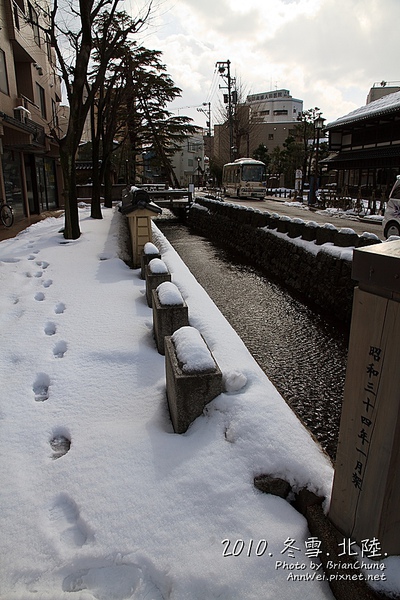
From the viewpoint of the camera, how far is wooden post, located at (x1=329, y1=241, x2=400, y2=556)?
5.90 ft

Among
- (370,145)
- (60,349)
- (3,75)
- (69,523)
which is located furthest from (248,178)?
(69,523)

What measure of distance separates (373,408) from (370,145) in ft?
85.5

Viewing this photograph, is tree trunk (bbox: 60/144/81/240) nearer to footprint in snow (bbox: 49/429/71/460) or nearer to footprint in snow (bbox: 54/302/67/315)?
footprint in snow (bbox: 54/302/67/315)

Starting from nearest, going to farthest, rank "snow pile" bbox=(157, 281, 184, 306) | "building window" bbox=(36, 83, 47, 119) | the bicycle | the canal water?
"snow pile" bbox=(157, 281, 184, 306) < the canal water < the bicycle < "building window" bbox=(36, 83, 47, 119)

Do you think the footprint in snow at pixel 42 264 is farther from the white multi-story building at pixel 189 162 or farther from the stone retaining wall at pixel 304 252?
the white multi-story building at pixel 189 162

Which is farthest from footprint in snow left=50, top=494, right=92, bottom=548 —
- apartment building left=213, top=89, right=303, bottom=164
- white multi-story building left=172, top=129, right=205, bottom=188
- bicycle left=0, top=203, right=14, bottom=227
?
white multi-story building left=172, top=129, right=205, bottom=188

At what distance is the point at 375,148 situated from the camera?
23.6 metres

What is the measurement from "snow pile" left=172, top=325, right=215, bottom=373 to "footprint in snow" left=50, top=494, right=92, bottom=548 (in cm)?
118

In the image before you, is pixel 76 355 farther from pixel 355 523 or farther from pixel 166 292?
pixel 355 523

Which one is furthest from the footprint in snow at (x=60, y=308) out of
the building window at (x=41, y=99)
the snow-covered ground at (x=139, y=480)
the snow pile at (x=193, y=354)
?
the building window at (x=41, y=99)

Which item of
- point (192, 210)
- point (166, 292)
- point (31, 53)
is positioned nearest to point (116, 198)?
point (192, 210)

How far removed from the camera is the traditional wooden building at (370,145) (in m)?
22.0

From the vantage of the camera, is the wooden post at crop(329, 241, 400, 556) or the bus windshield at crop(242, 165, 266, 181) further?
the bus windshield at crop(242, 165, 266, 181)

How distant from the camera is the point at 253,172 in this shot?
3234cm
